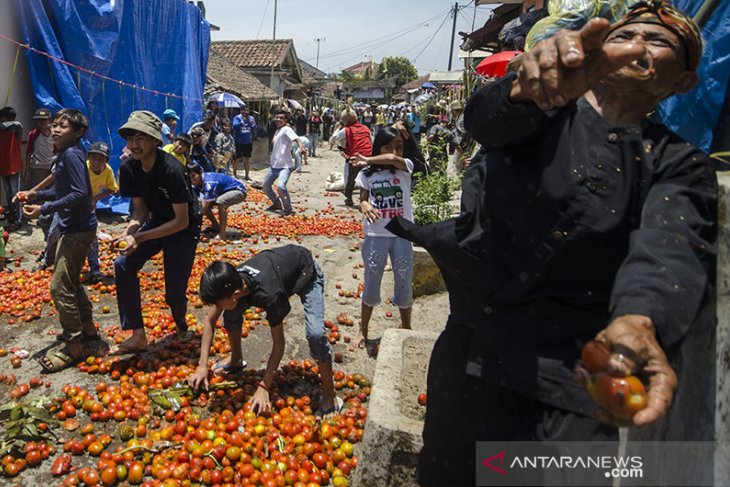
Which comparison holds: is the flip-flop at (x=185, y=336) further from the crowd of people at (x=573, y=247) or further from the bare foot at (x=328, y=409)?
the crowd of people at (x=573, y=247)

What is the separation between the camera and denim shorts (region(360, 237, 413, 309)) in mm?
4363

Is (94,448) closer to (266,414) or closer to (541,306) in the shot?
(266,414)

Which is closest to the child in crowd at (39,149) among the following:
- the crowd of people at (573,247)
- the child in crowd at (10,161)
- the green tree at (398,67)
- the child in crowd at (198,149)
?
the child in crowd at (10,161)

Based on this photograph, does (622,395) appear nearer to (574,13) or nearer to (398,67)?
(574,13)

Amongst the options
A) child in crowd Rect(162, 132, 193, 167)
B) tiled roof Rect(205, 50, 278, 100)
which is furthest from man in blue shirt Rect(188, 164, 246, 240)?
tiled roof Rect(205, 50, 278, 100)

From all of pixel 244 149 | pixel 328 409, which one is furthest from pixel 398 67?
pixel 328 409

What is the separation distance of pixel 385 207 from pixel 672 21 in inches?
124

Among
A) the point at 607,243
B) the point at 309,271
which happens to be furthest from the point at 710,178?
the point at 309,271

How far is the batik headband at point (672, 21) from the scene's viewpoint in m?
1.34

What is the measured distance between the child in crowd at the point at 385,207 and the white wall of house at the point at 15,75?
6937 millimetres

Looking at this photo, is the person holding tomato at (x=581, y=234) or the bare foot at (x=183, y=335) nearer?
the person holding tomato at (x=581, y=234)

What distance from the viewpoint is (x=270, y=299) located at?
3.30 metres

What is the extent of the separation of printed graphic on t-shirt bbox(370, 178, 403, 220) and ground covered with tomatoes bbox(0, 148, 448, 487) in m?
1.40

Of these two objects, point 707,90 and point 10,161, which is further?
point 10,161
